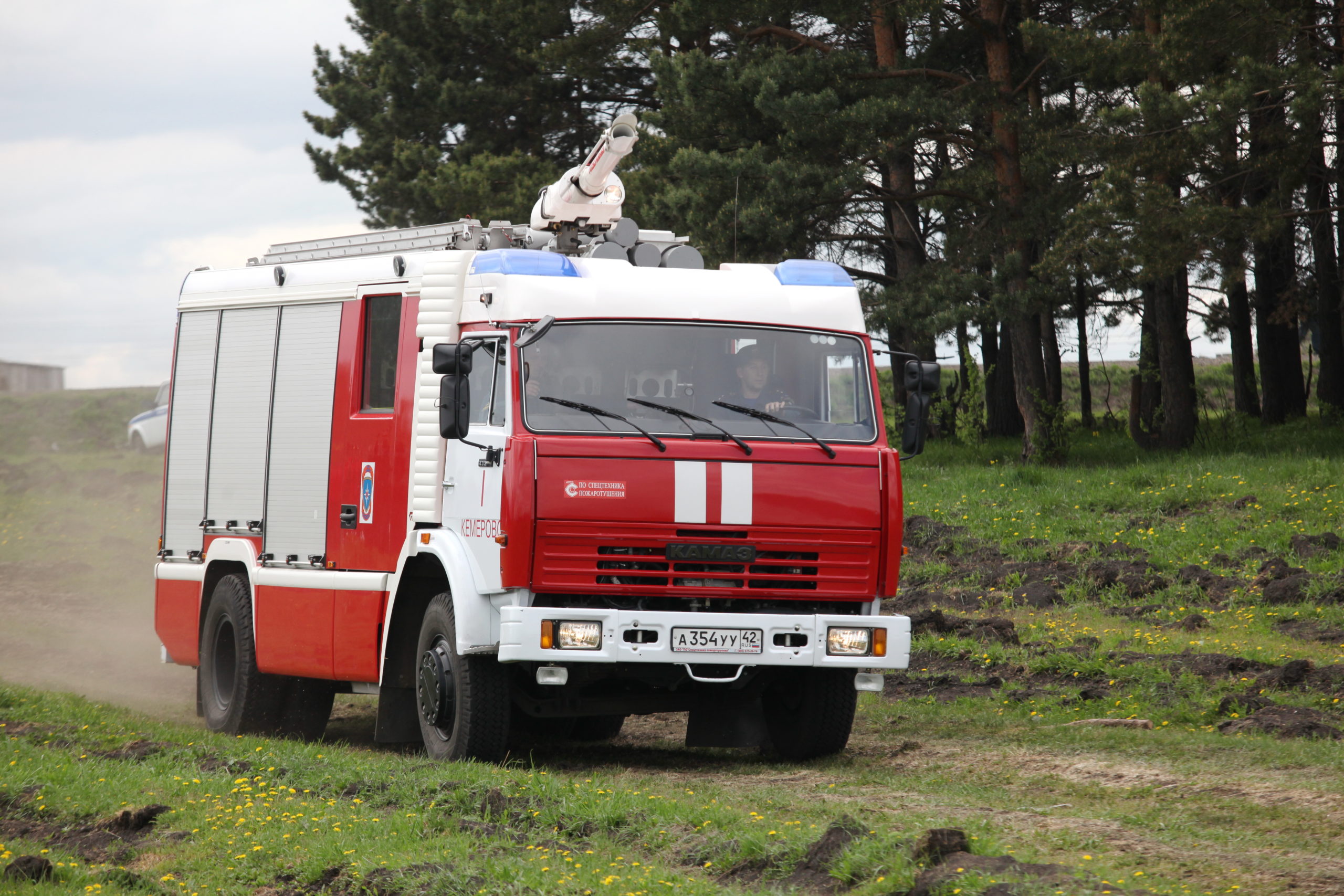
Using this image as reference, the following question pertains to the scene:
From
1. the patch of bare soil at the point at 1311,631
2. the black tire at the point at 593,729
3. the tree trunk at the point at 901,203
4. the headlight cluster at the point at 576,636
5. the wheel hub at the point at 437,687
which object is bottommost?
the black tire at the point at 593,729

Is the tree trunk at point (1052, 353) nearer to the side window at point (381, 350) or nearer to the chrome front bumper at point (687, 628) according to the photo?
the side window at point (381, 350)

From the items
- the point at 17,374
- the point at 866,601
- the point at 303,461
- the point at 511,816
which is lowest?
the point at 511,816

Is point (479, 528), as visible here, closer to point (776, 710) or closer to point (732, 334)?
A: point (732, 334)

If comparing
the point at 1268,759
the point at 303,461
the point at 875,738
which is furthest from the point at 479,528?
the point at 1268,759

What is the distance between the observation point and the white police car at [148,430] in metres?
38.5

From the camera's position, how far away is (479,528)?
8.91 metres

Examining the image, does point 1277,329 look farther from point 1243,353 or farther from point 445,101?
point 445,101

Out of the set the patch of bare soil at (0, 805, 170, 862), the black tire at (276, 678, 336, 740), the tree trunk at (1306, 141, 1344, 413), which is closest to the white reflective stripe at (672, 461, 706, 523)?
the patch of bare soil at (0, 805, 170, 862)

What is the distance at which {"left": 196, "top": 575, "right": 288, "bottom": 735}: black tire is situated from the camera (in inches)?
450

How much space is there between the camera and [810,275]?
9.66 meters

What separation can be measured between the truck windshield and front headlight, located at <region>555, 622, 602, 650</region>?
1.09 m

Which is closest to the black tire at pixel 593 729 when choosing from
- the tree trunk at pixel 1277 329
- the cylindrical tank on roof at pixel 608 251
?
the cylindrical tank on roof at pixel 608 251

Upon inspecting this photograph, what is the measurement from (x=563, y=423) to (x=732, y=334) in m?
1.24

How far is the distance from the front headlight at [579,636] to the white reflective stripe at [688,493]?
0.76 metres
